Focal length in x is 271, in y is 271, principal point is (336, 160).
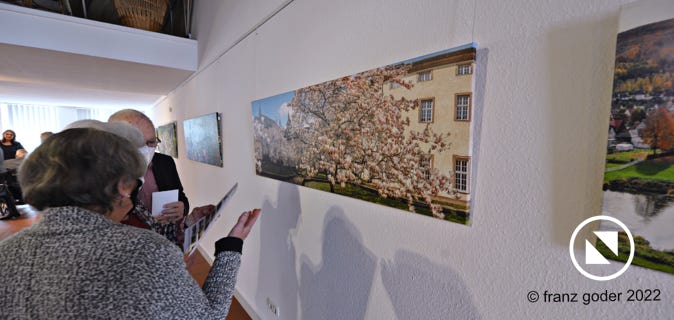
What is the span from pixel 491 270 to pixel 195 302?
0.86 metres

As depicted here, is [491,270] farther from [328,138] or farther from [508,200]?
[328,138]

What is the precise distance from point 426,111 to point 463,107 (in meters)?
0.12

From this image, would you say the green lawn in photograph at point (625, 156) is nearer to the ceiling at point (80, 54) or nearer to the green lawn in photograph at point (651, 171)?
the green lawn in photograph at point (651, 171)

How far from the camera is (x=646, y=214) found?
1.80ft

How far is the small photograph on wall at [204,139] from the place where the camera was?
8.95 feet

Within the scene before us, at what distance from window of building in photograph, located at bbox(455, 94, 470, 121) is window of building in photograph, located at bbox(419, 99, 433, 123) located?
87 millimetres

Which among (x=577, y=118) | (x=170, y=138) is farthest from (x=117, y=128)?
(x=170, y=138)

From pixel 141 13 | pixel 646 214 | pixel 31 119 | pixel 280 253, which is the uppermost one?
pixel 141 13

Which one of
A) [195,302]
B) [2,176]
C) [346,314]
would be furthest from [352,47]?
[2,176]

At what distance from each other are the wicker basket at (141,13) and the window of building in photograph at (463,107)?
337 centimetres

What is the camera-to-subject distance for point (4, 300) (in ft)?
2.09

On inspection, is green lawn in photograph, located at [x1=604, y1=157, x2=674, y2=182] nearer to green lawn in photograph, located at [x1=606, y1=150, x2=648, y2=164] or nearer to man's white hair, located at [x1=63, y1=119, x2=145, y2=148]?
green lawn in photograph, located at [x1=606, y1=150, x2=648, y2=164]

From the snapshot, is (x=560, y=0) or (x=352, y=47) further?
(x=352, y=47)

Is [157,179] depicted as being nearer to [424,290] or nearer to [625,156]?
[424,290]
